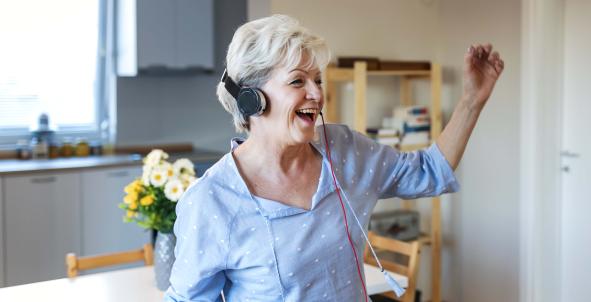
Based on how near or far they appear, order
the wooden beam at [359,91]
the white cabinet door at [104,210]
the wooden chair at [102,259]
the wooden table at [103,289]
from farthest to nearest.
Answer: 1. the white cabinet door at [104,210]
2. the wooden beam at [359,91]
3. the wooden chair at [102,259]
4. the wooden table at [103,289]

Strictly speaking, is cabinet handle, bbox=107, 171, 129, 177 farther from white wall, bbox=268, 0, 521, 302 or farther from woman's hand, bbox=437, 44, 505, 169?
woman's hand, bbox=437, 44, 505, 169

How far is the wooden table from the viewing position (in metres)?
2.37

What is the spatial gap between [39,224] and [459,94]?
8.95ft

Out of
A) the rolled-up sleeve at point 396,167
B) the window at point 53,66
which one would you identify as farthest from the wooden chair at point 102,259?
the window at point 53,66

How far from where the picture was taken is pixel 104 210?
468 centimetres

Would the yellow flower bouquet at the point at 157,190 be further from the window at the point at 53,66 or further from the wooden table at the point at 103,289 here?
the window at the point at 53,66

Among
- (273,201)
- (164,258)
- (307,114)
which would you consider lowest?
(164,258)

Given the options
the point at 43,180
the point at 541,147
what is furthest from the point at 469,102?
the point at 43,180

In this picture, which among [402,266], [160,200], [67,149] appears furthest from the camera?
[67,149]

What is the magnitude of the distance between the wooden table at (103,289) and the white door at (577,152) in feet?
5.79

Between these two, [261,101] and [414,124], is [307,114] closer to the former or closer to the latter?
[261,101]

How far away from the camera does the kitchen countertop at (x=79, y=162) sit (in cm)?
439

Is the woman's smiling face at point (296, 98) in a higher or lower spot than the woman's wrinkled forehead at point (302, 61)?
lower

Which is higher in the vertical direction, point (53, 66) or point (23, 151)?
point (53, 66)
